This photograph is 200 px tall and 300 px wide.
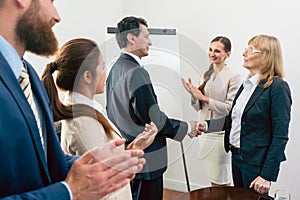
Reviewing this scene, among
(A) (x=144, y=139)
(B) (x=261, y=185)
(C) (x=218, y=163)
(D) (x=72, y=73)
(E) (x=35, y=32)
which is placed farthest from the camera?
(C) (x=218, y=163)

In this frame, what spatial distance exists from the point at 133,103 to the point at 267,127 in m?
0.96

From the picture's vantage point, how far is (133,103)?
5.10 ft

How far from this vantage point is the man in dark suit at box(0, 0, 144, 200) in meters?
0.73

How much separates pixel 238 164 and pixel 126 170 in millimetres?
1577

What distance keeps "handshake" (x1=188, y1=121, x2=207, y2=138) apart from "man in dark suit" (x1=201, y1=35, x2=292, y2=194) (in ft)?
0.04

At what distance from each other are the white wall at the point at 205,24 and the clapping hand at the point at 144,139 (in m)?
1.17

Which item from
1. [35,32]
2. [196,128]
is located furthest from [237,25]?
[35,32]

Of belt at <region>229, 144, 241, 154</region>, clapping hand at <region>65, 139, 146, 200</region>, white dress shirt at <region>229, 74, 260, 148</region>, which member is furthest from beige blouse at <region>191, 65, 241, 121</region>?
clapping hand at <region>65, 139, 146, 200</region>

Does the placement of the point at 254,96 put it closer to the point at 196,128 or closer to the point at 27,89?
the point at 196,128

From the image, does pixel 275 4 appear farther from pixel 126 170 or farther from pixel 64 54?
pixel 126 170

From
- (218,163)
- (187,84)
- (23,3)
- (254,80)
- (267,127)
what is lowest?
(218,163)

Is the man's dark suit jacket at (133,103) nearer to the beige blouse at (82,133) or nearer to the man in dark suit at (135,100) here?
the man in dark suit at (135,100)

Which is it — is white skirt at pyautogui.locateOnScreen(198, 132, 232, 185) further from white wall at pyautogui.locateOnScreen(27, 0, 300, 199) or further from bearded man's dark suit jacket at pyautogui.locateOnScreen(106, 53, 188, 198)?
bearded man's dark suit jacket at pyautogui.locateOnScreen(106, 53, 188, 198)

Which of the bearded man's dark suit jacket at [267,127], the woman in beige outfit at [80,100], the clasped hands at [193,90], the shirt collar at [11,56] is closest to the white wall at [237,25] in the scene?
the bearded man's dark suit jacket at [267,127]
